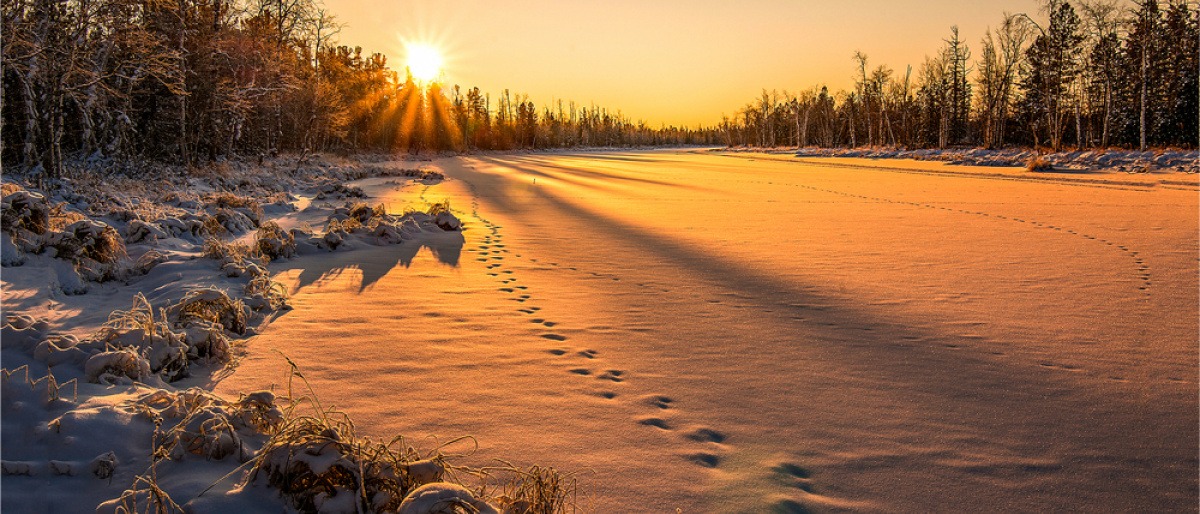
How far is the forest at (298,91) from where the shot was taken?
12.5 meters

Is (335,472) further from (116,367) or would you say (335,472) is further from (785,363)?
(785,363)

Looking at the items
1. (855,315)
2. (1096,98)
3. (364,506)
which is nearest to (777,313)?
(855,315)

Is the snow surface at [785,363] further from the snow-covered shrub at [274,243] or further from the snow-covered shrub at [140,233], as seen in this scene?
the snow-covered shrub at [140,233]

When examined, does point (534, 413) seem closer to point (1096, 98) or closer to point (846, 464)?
point (846, 464)

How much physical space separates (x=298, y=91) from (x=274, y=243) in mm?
26271

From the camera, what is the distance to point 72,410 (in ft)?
8.27

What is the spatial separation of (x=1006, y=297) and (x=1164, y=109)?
5123cm

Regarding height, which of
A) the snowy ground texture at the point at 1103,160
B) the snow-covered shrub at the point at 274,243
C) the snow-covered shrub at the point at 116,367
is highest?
the snowy ground texture at the point at 1103,160

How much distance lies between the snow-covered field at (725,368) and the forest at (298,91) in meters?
8.50

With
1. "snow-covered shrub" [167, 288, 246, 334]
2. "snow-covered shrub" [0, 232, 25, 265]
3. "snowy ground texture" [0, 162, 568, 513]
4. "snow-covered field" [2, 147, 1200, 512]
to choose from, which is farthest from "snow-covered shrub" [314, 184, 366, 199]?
"snow-covered shrub" [167, 288, 246, 334]

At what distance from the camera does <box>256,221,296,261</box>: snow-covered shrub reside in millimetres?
7107

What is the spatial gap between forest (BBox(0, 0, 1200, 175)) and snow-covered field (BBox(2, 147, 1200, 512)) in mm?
8498

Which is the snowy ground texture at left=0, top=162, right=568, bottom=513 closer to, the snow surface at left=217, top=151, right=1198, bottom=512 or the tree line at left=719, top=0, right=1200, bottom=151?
the snow surface at left=217, top=151, right=1198, bottom=512

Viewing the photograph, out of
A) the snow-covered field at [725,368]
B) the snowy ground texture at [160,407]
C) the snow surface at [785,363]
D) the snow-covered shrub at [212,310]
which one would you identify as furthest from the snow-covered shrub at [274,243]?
the snow-covered shrub at [212,310]
